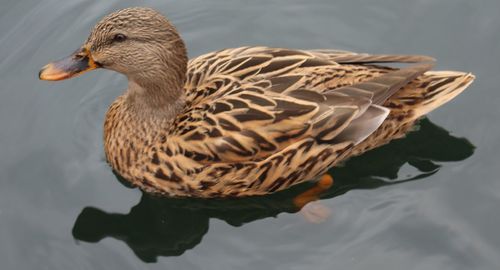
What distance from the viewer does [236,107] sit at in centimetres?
624

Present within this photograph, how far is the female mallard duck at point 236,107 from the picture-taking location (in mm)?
6207

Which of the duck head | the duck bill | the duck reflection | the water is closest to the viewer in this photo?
the duck head

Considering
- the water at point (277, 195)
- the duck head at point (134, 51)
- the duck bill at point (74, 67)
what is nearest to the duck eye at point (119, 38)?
the duck head at point (134, 51)

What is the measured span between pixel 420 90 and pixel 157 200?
236 centimetres

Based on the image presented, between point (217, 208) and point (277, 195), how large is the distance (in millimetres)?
508

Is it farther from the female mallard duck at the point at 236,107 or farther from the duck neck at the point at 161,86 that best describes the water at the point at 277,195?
the duck neck at the point at 161,86

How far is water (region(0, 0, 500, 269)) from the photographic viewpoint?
20.8ft

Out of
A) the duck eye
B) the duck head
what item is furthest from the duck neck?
the duck eye

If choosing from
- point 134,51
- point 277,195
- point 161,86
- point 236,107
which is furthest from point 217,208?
point 134,51

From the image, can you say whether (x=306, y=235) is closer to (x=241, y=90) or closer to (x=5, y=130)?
(x=241, y=90)

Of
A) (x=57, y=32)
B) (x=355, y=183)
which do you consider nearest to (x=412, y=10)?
(x=355, y=183)

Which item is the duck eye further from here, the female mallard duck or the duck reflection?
the duck reflection

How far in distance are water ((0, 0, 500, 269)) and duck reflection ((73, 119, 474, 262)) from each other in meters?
0.01

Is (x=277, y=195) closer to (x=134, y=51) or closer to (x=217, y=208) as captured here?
(x=217, y=208)
